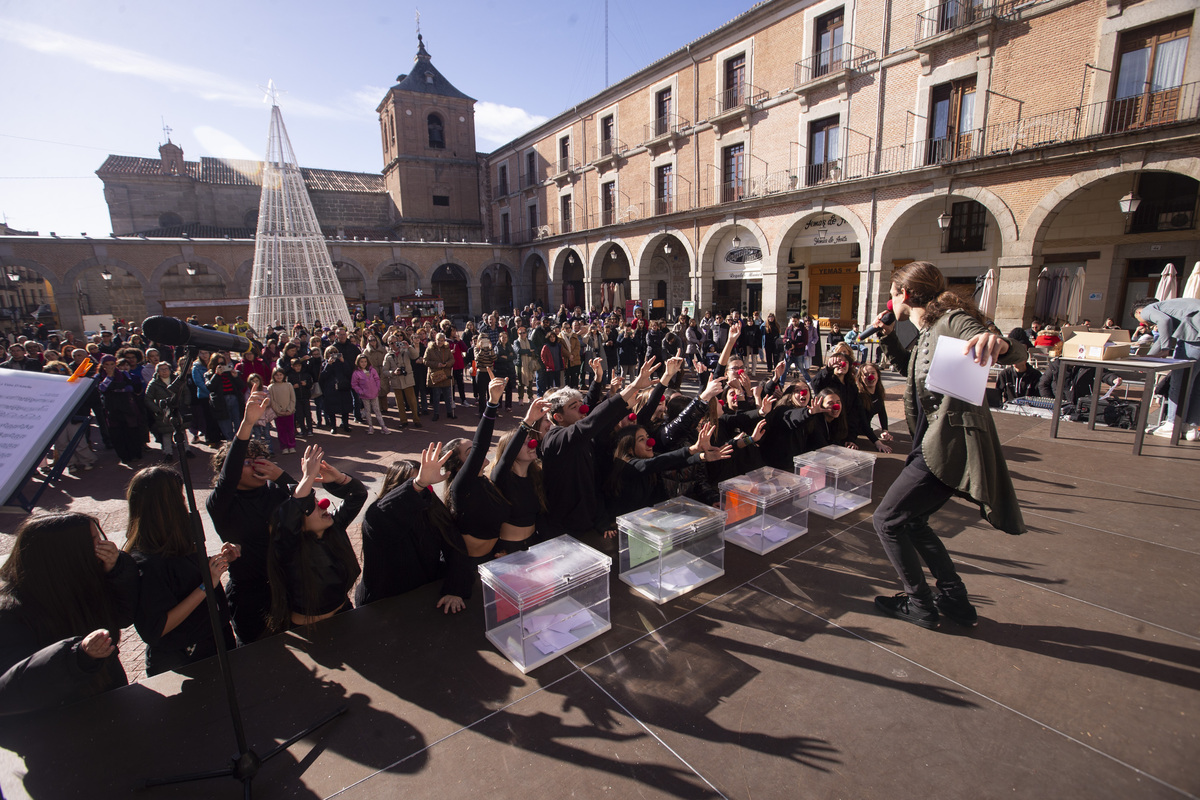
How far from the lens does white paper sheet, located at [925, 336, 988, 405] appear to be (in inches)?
99.9

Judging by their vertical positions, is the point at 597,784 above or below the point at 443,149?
below

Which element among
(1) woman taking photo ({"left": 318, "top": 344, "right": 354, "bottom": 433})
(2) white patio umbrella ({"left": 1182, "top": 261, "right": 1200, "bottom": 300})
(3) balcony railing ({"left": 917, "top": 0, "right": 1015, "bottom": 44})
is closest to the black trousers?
(2) white patio umbrella ({"left": 1182, "top": 261, "right": 1200, "bottom": 300})

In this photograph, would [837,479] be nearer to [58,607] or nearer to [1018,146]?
[58,607]

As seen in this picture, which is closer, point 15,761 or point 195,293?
point 15,761

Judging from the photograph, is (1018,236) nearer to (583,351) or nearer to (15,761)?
(583,351)

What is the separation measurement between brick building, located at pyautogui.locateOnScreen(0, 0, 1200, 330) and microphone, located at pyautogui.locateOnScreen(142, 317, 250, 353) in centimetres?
805

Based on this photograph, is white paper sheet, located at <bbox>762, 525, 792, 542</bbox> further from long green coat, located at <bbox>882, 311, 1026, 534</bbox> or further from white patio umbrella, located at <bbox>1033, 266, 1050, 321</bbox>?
white patio umbrella, located at <bbox>1033, 266, 1050, 321</bbox>

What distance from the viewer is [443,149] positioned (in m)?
35.6

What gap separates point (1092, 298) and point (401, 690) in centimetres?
1886

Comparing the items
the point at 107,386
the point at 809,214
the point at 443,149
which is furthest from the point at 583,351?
the point at 443,149

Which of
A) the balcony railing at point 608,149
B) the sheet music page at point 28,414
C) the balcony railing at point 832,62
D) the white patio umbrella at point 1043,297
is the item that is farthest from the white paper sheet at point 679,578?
the balcony railing at point 608,149

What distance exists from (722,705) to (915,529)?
4.82 feet

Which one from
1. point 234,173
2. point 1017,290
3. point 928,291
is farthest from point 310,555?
point 234,173

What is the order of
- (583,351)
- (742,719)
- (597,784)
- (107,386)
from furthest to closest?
(583,351)
(107,386)
(742,719)
(597,784)
